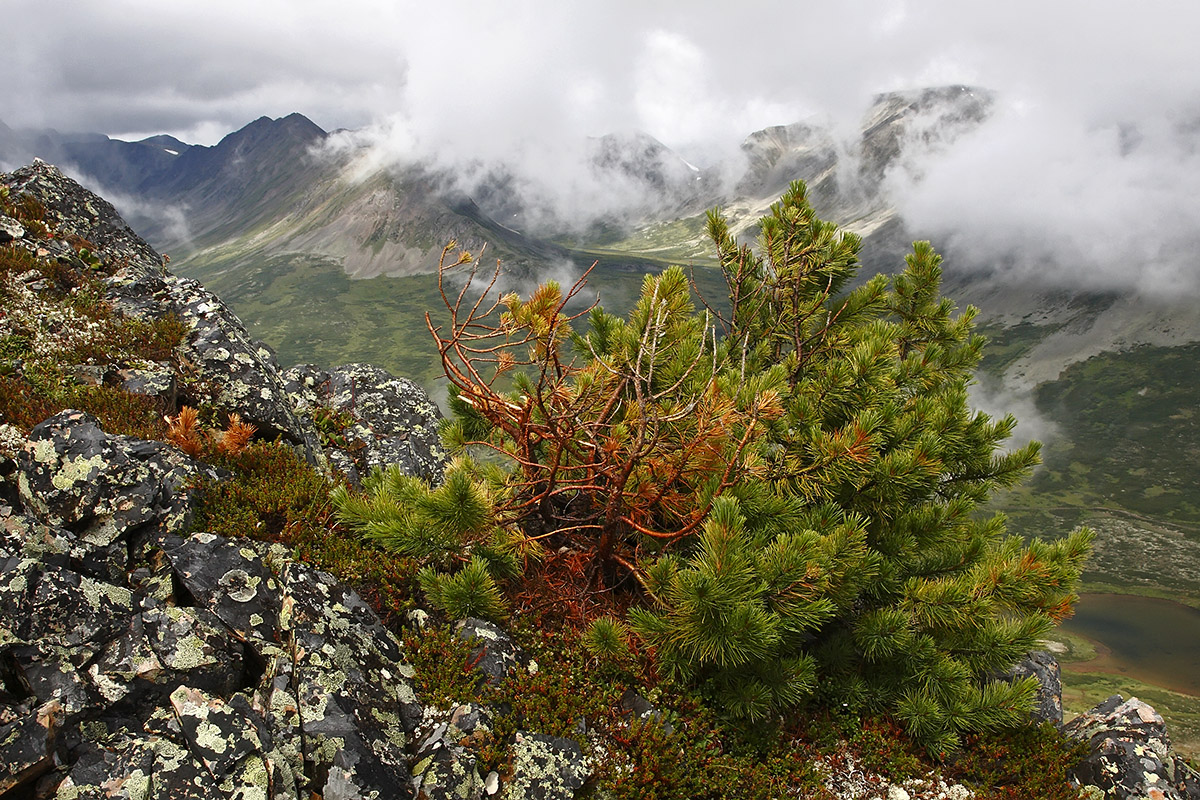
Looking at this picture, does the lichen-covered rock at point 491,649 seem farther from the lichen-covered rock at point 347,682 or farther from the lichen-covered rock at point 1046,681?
the lichen-covered rock at point 1046,681

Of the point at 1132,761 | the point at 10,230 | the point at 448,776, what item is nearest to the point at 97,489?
the point at 448,776

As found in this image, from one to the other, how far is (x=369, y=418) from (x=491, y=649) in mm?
8948

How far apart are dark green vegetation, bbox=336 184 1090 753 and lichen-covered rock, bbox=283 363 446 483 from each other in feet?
17.6

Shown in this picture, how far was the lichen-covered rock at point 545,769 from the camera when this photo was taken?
5770 millimetres

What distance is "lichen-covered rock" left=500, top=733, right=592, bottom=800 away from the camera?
5.77 m

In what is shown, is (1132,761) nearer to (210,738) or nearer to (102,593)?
(210,738)

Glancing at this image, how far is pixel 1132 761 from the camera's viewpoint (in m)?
7.31

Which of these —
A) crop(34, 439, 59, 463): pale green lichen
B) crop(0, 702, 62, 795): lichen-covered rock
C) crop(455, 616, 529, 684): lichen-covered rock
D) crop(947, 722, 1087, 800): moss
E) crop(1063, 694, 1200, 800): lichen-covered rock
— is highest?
crop(34, 439, 59, 463): pale green lichen

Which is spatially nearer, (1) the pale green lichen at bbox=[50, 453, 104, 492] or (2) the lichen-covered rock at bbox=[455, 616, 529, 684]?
(2) the lichen-covered rock at bbox=[455, 616, 529, 684]

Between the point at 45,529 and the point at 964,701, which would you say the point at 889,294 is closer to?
the point at 964,701

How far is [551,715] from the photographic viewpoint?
6359mm

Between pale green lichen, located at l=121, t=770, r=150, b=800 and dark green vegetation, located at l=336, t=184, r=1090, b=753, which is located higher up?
dark green vegetation, located at l=336, t=184, r=1090, b=753

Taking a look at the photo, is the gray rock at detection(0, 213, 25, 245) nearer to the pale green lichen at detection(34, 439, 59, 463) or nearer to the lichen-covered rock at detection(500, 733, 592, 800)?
the pale green lichen at detection(34, 439, 59, 463)

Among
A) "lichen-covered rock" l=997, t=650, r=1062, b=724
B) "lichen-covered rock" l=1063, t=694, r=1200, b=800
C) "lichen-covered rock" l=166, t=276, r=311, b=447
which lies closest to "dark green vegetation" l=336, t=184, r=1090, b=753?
"lichen-covered rock" l=1063, t=694, r=1200, b=800
